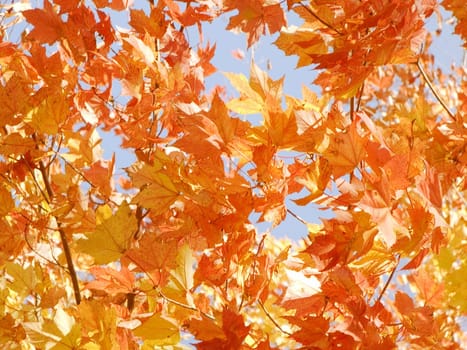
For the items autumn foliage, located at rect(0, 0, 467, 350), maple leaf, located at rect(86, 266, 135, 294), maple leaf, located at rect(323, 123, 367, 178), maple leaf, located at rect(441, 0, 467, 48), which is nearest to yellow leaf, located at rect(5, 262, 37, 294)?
autumn foliage, located at rect(0, 0, 467, 350)

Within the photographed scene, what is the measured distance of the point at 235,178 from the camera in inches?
40.5

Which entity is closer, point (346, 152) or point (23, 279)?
point (346, 152)

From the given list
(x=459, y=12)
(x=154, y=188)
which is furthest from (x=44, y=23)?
(x=459, y=12)

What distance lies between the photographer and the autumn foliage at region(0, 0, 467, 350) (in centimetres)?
98

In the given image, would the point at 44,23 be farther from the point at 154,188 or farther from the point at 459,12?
the point at 459,12

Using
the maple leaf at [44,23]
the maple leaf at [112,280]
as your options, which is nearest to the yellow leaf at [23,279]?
the maple leaf at [112,280]

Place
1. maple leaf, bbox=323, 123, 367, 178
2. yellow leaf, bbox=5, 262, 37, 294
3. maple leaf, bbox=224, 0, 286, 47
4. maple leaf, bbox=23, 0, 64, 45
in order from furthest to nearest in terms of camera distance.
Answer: yellow leaf, bbox=5, 262, 37, 294, maple leaf, bbox=23, 0, 64, 45, maple leaf, bbox=224, 0, 286, 47, maple leaf, bbox=323, 123, 367, 178

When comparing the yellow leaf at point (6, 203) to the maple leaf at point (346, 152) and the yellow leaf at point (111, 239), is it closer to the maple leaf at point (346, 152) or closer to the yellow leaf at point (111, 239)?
the yellow leaf at point (111, 239)

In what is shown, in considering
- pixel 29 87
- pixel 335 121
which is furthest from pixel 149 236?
pixel 29 87

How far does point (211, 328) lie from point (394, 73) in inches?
202

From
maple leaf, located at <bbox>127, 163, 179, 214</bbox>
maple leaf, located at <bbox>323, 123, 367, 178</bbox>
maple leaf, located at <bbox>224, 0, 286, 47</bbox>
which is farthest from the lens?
maple leaf, located at <bbox>224, 0, 286, 47</bbox>

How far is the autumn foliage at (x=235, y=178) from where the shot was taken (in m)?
0.98

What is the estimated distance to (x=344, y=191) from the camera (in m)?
0.97

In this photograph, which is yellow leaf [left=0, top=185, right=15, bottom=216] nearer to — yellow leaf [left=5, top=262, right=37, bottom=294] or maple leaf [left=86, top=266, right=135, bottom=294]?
yellow leaf [left=5, top=262, right=37, bottom=294]
